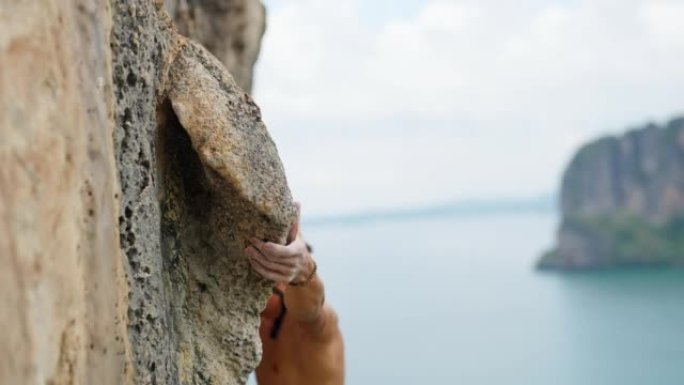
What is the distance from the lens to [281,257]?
2.35 m

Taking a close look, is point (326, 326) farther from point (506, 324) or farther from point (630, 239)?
point (630, 239)

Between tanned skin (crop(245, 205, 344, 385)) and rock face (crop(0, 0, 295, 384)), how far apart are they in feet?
1.45

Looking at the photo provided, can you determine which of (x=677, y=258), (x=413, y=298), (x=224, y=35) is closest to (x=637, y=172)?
(x=677, y=258)

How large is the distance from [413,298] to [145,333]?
1885 inches

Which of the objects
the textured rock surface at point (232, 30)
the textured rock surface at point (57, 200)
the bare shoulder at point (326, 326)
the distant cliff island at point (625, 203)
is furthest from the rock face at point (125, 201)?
the distant cliff island at point (625, 203)

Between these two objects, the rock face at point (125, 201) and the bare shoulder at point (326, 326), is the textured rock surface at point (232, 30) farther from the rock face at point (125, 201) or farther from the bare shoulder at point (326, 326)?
the rock face at point (125, 201)

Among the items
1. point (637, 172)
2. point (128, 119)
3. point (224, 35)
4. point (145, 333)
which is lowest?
point (145, 333)

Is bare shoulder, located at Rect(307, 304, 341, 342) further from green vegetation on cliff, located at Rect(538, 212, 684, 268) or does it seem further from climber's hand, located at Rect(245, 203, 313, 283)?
green vegetation on cliff, located at Rect(538, 212, 684, 268)

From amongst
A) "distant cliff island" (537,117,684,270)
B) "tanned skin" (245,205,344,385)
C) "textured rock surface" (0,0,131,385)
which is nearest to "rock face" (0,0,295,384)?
"textured rock surface" (0,0,131,385)

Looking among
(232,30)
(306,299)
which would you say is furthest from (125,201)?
(232,30)

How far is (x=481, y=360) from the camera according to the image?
103ft

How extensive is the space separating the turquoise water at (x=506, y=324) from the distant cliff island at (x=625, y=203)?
6.42 ft

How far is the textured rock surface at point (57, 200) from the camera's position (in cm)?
135

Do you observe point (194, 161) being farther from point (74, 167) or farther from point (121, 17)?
point (74, 167)
